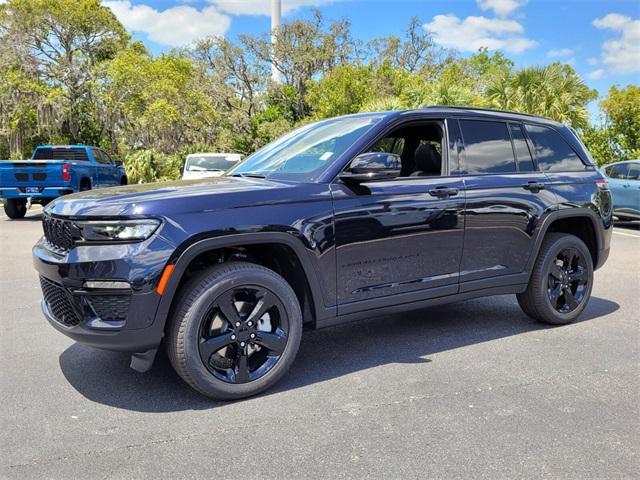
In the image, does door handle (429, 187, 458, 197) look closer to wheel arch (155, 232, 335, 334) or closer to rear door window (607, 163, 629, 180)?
wheel arch (155, 232, 335, 334)

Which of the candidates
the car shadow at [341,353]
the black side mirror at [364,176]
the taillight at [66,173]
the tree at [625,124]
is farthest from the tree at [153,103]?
the black side mirror at [364,176]

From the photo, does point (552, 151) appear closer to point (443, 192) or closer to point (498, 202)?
point (498, 202)

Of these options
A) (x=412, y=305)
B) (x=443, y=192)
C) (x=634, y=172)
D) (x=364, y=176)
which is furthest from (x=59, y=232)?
(x=634, y=172)

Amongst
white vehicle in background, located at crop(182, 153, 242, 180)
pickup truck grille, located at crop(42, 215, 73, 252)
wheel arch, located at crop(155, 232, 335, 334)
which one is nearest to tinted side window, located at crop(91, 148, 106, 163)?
white vehicle in background, located at crop(182, 153, 242, 180)

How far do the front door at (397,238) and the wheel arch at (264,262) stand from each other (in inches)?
8.2

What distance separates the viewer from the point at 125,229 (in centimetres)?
315

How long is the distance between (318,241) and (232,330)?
78 cm

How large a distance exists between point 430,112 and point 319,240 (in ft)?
5.19

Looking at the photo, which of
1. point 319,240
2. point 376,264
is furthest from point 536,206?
point 319,240

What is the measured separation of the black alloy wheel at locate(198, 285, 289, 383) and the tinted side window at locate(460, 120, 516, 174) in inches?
79.9

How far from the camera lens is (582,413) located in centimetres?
335

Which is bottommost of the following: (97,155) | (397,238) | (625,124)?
(397,238)

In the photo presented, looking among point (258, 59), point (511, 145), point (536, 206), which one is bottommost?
point (536, 206)

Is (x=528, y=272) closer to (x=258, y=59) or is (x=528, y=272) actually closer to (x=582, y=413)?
(x=582, y=413)
